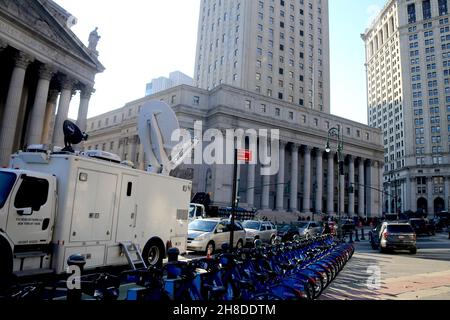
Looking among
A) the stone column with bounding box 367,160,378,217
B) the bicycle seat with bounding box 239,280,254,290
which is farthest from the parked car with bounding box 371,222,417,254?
the stone column with bounding box 367,160,378,217

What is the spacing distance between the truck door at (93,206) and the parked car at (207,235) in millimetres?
7445

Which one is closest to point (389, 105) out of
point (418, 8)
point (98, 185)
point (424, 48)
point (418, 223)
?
point (424, 48)

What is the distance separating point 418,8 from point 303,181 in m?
93.3

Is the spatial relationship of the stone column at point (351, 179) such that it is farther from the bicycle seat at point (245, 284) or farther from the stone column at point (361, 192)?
the bicycle seat at point (245, 284)

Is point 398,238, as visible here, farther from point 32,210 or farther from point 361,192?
point 361,192

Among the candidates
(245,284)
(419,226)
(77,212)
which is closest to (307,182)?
(419,226)

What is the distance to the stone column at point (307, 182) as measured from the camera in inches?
2525

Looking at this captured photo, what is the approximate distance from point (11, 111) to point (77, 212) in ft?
76.9

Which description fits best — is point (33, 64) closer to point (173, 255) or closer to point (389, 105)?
point (173, 255)

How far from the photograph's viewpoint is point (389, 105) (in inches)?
4975

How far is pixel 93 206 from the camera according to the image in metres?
8.30

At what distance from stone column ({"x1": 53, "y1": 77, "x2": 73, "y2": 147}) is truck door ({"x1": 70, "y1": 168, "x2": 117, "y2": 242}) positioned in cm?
2489

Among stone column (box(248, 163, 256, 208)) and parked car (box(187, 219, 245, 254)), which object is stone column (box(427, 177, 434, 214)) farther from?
parked car (box(187, 219, 245, 254))

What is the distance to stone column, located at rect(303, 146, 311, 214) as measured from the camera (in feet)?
210
